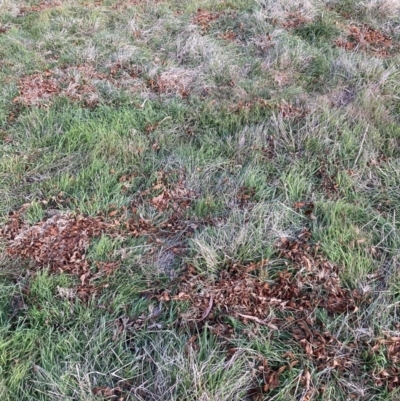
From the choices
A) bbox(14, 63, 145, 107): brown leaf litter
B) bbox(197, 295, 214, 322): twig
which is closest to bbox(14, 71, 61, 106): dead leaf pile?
bbox(14, 63, 145, 107): brown leaf litter

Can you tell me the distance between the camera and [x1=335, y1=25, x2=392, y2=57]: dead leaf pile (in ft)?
19.4

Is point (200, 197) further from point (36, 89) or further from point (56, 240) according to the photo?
point (36, 89)

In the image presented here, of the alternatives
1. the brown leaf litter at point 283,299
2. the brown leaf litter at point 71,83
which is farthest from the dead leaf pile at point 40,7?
the brown leaf litter at point 283,299

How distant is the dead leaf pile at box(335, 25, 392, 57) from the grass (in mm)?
46

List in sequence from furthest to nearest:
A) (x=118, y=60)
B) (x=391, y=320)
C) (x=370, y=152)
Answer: (x=118, y=60) < (x=370, y=152) < (x=391, y=320)

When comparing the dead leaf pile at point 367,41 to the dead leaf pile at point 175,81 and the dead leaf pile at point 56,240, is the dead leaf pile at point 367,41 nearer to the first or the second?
the dead leaf pile at point 175,81

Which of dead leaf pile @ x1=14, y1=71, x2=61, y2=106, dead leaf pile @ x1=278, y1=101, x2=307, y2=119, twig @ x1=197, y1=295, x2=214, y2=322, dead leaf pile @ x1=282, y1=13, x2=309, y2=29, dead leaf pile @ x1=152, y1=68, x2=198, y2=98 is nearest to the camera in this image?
twig @ x1=197, y1=295, x2=214, y2=322

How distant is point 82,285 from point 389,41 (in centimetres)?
545

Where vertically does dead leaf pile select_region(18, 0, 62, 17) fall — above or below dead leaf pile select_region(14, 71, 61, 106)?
above

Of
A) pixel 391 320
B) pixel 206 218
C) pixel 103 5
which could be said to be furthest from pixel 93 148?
pixel 103 5

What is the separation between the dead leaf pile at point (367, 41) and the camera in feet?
19.4

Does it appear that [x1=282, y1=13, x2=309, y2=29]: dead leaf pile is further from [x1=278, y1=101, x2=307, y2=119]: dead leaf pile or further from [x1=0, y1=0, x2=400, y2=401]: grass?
[x1=278, y1=101, x2=307, y2=119]: dead leaf pile

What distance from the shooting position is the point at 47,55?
5805 millimetres

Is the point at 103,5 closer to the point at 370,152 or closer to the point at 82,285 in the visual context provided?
the point at 370,152
